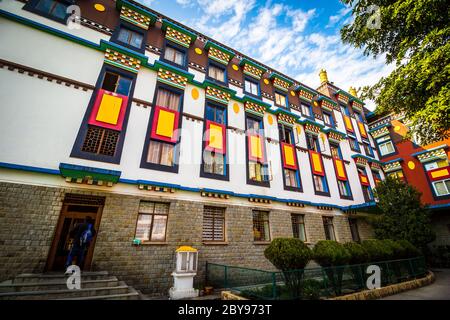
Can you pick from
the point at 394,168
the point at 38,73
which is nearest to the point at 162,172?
the point at 38,73

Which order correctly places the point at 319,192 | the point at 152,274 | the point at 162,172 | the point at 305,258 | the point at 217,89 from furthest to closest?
the point at 319,192
the point at 217,89
the point at 162,172
the point at 152,274
the point at 305,258

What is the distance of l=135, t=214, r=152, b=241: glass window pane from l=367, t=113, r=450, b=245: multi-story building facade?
61.0 feet

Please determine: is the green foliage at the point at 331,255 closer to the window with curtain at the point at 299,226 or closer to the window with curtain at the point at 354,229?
the window with curtain at the point at 299,226

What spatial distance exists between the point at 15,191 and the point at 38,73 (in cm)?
528

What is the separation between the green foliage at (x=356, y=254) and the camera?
320 inches

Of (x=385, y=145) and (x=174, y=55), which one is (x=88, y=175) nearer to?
(x=174, y=55)

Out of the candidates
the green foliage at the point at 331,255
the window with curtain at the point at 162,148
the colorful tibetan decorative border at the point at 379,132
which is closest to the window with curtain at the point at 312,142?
the green foliage at the point at 331,255

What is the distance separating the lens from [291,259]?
6.60 metres

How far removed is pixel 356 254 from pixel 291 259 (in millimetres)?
3707

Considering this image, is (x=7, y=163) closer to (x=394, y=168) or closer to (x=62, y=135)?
(x=62, y=135)

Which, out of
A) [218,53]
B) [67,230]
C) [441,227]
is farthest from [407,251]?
[218,53]

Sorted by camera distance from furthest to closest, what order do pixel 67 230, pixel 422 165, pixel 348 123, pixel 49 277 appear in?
pixel 348 123, pixel 422 165, pixel 67 230, pixel 49 277

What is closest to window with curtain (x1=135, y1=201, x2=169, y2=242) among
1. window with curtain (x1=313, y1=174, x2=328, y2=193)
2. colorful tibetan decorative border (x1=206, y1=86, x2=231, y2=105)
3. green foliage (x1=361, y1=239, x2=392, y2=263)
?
colorful tibetan decorative border (x1=206, y1=86, x2=231, y2=105)

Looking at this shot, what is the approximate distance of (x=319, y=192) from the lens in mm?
15469
